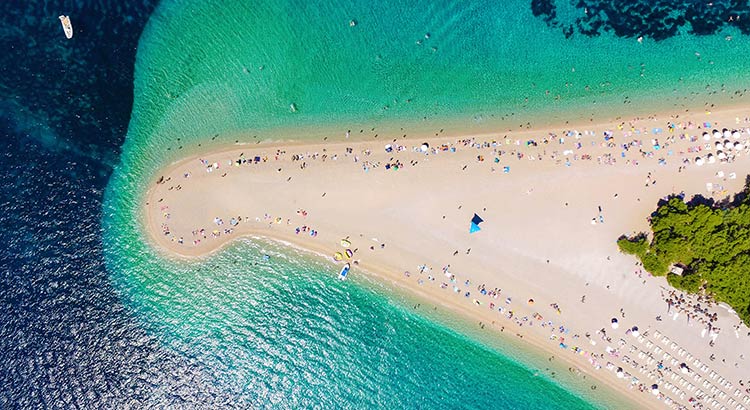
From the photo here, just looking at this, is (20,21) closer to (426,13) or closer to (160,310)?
(160,310)

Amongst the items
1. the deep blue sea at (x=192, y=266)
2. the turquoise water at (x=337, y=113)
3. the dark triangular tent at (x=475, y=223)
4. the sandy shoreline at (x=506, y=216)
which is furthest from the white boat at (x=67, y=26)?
the dark triangular tent at (x=475, y=223)

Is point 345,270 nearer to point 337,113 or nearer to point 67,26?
point 337,113

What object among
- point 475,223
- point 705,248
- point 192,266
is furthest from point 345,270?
point 705,248

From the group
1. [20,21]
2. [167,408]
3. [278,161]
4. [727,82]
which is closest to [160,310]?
[167,408]

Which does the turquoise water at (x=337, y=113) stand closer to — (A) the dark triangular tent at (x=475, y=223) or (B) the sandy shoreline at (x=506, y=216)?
(B) the sandy shoreline at (x=506, y=216)

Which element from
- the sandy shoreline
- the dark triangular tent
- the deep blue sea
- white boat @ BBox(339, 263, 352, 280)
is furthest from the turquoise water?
the dark triangular tent

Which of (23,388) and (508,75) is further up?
(508,75)
